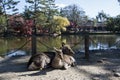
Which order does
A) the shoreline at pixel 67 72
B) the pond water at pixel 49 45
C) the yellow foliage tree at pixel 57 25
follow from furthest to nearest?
the yellow foliage tree at pixel 57 25
the pond water at pixel 49 45
the shoreline at pixel 67 72

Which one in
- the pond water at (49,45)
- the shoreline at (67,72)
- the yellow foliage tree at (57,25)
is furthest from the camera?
the yellow foliage tree at (57,25)

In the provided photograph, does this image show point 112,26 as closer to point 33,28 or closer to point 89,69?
point 33,28

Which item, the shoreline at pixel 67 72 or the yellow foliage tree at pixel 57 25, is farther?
the yellow foliage tree at pixel 57 25

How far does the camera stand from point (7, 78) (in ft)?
33.2

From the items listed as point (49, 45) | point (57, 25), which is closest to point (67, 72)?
point (49, 45)

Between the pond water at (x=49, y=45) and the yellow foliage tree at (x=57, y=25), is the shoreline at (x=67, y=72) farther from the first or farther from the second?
the yellow foliage tree at (x=57, y=25)

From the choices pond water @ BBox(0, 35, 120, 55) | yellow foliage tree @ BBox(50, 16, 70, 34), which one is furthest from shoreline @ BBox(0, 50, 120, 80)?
yellow foliage tree @ BBox(50, 16, 70, 34)

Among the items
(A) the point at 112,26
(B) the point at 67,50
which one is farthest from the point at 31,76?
(A) the point at 112,26

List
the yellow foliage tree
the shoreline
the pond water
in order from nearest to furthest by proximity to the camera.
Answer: the shoreline
the pond water
the yellow foliage tree

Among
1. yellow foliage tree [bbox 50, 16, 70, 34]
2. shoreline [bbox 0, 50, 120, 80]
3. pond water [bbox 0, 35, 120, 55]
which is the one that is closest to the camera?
shoreline [bbox 0, 50, 120, 80]

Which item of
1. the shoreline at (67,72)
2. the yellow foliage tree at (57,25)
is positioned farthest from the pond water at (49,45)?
the yellow foliage tree at (57,25)

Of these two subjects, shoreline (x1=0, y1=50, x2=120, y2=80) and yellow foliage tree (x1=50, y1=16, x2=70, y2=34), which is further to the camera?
yellow foliage tree (x1=50, y1=16, x2=70, y2=34)

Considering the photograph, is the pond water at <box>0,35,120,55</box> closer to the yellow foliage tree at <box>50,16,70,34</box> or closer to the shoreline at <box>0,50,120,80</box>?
the shoreline at <box>0,50,120,80</box>

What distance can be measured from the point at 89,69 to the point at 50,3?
64.8m
